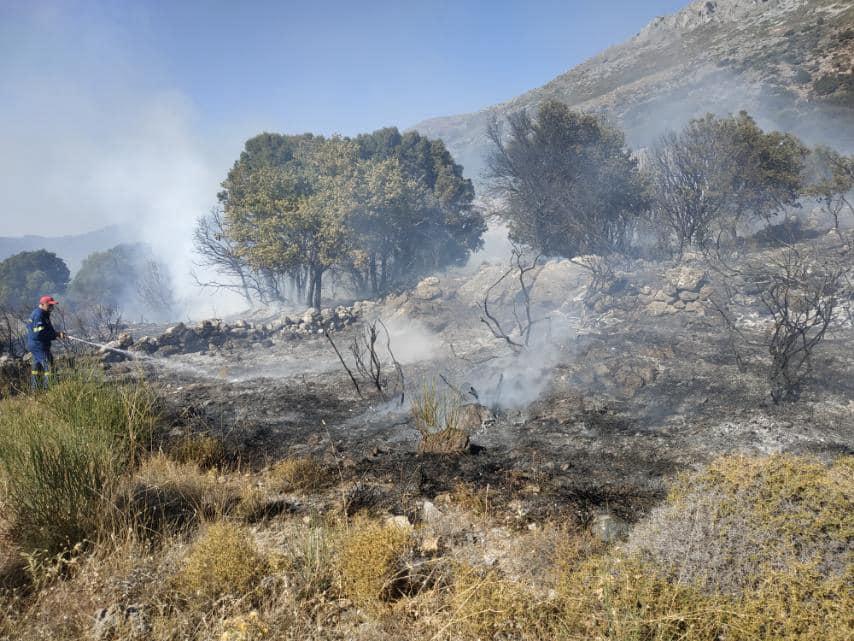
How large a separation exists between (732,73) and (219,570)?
5654cm

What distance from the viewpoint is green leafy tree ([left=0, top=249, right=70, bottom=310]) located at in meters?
28.9

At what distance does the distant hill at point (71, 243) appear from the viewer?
122062mm

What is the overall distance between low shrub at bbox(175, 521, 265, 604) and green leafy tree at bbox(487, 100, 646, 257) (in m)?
15.4

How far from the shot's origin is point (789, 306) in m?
9.74

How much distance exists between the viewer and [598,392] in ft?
22.0

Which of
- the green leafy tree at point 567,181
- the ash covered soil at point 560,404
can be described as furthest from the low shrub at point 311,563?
the green leafy tree at point 567,181

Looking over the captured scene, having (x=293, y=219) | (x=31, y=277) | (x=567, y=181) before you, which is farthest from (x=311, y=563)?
(x=31, y=277)

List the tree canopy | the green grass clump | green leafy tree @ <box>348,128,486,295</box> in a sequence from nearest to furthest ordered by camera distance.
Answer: the green grass clump < the tree canopy < green leafy tree @ <box>348,128,486,295</box>

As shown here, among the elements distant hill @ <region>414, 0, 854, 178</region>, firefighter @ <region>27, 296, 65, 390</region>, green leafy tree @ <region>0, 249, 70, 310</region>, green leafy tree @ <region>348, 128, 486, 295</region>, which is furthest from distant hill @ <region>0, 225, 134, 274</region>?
firefighter @ <region>27, 296, 65, 390</region>

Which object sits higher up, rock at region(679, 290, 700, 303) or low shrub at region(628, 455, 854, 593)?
low shrub at region(628, 455, 854, 593)

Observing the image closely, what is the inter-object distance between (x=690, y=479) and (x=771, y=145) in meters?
18.6

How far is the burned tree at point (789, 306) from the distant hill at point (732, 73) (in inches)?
952

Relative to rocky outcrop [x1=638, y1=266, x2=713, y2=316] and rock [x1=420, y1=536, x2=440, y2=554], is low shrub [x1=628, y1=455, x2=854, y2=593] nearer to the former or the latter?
rock [x1=420, y1=536, x2=440, y2=554]

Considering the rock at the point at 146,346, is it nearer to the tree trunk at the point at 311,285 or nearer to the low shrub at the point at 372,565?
the tree trunk at the point at 311,285
